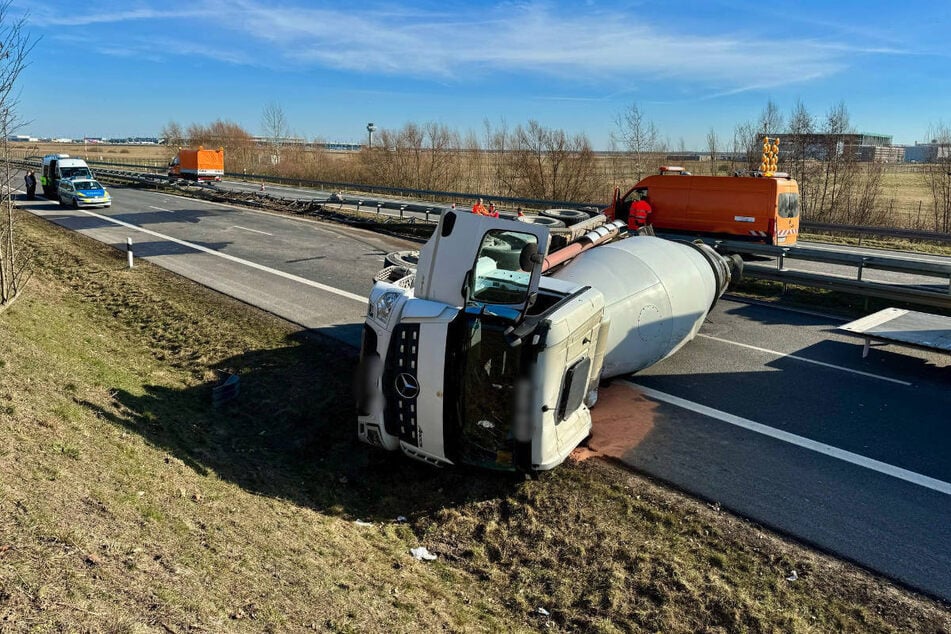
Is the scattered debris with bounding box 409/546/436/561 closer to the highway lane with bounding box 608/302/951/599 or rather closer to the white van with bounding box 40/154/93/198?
the highway lane with bounding box 608/302/951/599

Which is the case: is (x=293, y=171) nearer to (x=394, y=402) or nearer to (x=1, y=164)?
(x=1, y=164)

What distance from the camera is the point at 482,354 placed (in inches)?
227

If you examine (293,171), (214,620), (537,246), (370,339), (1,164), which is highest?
(293,171)

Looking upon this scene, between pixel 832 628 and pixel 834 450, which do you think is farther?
pixel 834 450

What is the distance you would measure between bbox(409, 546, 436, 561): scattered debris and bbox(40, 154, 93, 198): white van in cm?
3051

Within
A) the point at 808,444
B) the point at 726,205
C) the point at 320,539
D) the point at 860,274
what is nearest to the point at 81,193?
the point at 726,205

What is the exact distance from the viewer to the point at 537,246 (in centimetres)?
587

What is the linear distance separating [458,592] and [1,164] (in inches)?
368

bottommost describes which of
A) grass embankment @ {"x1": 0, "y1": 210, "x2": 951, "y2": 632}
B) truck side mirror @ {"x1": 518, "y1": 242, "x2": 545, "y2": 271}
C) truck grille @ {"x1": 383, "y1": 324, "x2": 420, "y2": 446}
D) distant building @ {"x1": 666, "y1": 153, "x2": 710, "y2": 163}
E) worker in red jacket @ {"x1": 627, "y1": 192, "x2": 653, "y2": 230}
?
grass embankment @ {"x1": 0, "y1": 210, "x2": 951, "y2": 632}

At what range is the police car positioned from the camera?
28016mm

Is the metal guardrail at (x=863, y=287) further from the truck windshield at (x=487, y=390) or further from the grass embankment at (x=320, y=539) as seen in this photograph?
the truck windshield at (x=487, y=390)

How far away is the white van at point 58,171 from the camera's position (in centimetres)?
2952

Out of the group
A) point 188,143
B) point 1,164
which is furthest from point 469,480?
point 188,143

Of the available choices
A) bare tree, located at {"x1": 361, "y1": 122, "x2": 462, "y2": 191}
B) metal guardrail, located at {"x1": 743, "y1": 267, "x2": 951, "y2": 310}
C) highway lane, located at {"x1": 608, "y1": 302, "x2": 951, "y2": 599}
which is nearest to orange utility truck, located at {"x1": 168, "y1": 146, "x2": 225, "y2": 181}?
bare tree, located at {"x1": 361, "y1": 122, "x2": 462, "y2": 191}
